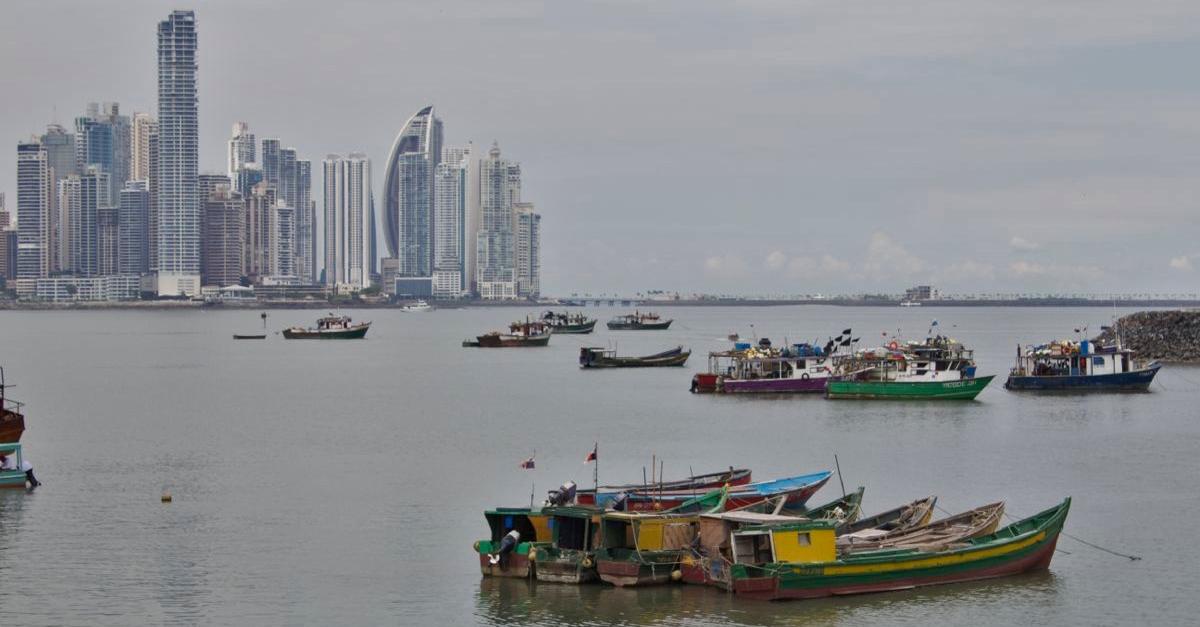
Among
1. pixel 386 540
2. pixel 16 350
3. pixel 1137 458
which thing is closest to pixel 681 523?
pixel 386 540

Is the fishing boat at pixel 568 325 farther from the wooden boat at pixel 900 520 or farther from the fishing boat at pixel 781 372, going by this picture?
the wooden boat at pixel 900 520

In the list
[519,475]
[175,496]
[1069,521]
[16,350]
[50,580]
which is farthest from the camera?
[16,350]

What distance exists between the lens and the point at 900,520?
108ft

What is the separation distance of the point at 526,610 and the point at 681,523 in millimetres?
3626

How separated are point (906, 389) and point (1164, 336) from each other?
127 ft

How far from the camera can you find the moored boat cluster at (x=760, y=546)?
97.0 feet

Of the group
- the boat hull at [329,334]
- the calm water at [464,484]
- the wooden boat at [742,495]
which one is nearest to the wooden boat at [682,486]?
the wooden boat at [742,495]

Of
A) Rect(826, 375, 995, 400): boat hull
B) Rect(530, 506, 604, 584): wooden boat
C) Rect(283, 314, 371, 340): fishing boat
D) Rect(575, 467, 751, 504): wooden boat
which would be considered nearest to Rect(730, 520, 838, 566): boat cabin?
Rect(530, 506, 604, 584): wooden boat

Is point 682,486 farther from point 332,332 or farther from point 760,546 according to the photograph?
point 332,332

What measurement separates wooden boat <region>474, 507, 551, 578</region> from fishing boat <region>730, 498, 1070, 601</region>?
173 inches

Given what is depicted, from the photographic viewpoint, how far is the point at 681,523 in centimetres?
3059

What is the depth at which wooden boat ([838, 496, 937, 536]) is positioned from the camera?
107 feet

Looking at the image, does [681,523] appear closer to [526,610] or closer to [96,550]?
[526,610]

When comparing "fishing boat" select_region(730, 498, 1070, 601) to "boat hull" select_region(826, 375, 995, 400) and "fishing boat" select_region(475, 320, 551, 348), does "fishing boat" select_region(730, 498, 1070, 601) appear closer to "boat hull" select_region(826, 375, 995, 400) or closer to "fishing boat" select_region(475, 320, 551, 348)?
"boat hull" select_region(826, 375, 995, 400)
